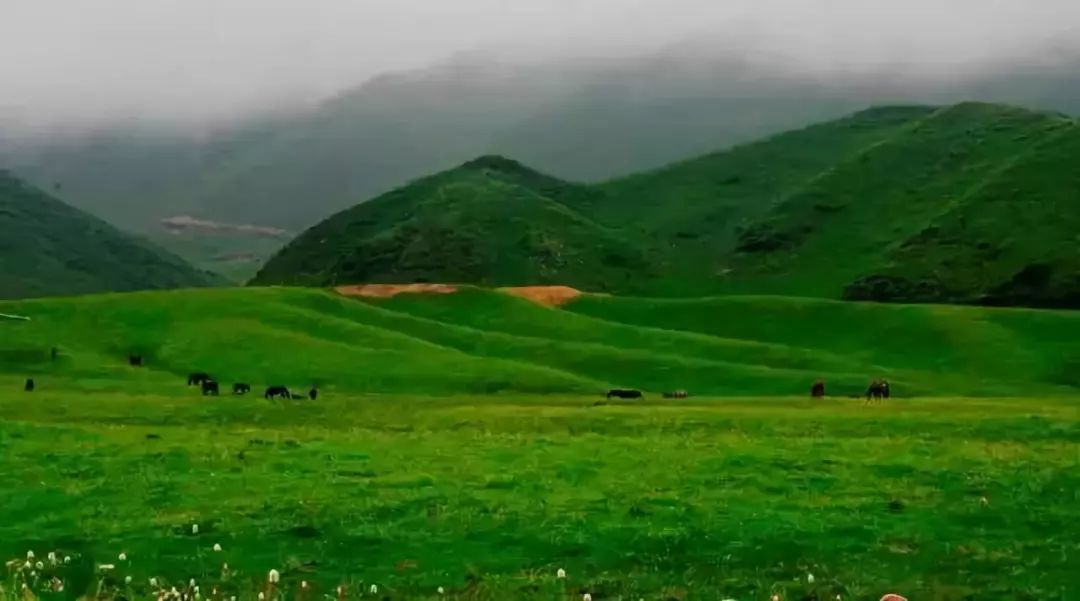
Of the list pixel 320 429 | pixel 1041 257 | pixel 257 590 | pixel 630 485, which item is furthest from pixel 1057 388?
pixel 1041 257

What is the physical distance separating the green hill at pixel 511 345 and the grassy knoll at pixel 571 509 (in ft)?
104

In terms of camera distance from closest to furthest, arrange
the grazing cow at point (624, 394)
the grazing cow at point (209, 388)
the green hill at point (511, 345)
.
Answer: the grazing cow at point (209, 388) → the grazing cow at point (624, 394) → the green hill at point (511, 345)

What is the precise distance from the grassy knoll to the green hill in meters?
31.6

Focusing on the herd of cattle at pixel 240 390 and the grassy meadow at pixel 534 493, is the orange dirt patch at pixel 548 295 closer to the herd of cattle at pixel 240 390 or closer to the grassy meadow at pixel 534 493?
the grassy meadow at pixel 534 493

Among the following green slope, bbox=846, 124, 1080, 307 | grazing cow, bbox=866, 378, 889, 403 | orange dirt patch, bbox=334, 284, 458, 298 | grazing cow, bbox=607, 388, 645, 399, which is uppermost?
green slope, bbox=846, 124, 1080, 307

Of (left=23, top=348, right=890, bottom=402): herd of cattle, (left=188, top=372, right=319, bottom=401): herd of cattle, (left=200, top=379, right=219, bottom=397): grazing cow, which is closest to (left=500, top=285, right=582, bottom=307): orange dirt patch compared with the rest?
(left=188, top=372, right=319, bottom=401): herd of cattle

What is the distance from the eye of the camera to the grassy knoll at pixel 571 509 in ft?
63.5

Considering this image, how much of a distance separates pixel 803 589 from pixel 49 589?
39.5 ft

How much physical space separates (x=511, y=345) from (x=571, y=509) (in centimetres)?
5996

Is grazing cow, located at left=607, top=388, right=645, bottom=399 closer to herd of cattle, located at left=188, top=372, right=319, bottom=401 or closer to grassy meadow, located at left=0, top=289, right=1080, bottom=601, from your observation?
grassy meadow, located at left=0, top=289, right=1080, bottom=601

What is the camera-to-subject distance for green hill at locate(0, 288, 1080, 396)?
7056 centimetres

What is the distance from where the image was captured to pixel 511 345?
8350cm

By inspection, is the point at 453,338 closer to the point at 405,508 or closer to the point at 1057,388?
the point at 1057,388

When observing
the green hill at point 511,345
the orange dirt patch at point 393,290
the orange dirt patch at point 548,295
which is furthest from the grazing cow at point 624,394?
the orange dirt patch at point 548,295
